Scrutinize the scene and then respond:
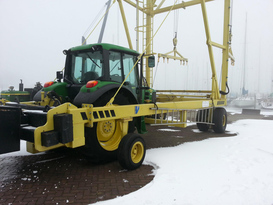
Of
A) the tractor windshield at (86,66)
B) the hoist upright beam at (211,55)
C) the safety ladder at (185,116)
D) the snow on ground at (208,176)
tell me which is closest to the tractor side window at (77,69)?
the tractor windshield at (86,66)

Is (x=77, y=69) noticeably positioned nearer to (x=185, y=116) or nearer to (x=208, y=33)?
(x=185, y=116)

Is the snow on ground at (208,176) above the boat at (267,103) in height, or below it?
below

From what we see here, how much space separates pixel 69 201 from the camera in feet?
9.75

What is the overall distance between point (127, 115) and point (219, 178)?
6.49 feet

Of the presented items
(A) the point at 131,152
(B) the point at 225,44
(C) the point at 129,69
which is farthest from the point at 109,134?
(B) the point at 225,44

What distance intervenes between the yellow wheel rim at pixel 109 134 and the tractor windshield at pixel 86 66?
103 cm

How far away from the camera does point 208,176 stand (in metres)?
3.77

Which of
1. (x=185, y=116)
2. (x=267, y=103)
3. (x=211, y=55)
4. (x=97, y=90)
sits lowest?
(x=267, y=103)

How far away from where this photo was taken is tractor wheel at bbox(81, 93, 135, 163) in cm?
391

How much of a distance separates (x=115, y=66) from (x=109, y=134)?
1457 mm

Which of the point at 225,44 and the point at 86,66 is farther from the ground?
the point at 225,44

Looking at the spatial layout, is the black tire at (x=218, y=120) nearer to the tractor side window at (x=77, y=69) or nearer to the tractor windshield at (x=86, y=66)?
the tractor windshield at (x=86, y=66)

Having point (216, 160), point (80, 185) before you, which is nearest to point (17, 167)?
point (80, 185)

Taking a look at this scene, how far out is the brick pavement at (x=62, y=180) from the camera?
3.07m
